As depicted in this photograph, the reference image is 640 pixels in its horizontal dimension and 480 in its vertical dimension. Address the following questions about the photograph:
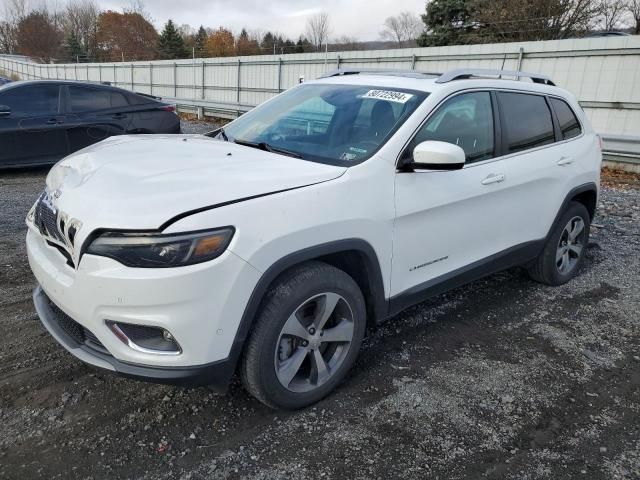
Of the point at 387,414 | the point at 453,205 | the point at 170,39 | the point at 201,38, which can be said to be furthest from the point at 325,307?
the point at 201,38

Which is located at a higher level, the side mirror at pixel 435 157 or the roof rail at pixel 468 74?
the roof rail at pixel 468 74

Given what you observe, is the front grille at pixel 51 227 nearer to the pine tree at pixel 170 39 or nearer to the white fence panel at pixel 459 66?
the white fence panel at pixel 459 66

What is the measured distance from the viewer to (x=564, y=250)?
15.3 ft

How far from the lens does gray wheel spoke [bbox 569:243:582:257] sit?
15.6 feet

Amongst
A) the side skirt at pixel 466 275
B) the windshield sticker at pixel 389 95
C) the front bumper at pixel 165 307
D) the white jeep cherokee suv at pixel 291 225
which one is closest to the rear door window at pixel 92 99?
the white jeep cherokee suv at pixel 291 225

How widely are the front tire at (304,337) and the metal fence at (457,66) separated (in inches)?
351

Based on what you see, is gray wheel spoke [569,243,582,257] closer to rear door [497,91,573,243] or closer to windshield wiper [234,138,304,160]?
rear door [497,91,573,243]

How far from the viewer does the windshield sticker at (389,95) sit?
3.25 m

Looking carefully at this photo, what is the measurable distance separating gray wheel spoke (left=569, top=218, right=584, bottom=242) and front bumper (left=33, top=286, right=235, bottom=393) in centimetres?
361

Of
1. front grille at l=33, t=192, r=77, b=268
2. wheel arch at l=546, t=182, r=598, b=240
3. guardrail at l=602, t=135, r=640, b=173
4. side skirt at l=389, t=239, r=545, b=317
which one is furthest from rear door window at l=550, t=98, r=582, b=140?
guardrail at l=602, t=135, r=640, b=173

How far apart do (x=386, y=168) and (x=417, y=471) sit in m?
1.55

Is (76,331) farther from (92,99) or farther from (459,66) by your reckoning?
(459,66)

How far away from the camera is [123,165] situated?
2.68m

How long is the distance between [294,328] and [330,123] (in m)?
1.45
